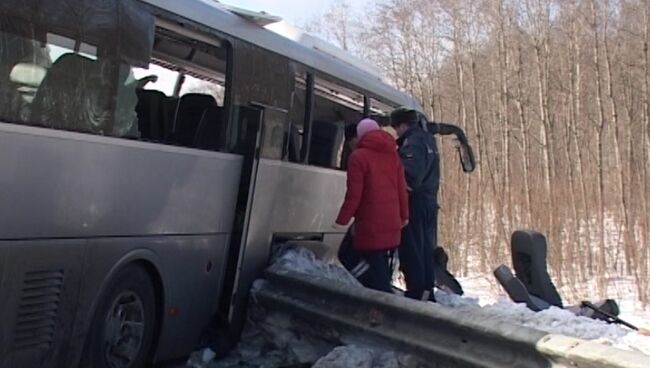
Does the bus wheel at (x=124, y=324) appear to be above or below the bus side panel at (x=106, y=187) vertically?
below

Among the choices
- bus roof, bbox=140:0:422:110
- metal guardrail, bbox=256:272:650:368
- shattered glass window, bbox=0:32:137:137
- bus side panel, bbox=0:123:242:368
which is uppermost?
bus roof, bbox=140:0:422:110

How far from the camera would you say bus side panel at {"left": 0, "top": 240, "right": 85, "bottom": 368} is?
431 cm

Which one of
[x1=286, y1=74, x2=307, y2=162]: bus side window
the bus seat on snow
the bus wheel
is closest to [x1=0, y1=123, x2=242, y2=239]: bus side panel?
the bus wheel

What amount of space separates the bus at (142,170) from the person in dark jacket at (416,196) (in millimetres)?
812

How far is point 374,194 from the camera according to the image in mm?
7148

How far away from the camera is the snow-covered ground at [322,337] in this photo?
5430 mm

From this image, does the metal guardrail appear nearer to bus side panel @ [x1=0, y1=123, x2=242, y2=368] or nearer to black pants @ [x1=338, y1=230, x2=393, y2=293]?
bus side panel @ [x1=0, y1=123, x2=242, y2=368]

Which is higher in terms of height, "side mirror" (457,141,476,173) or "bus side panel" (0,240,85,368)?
"side mirror" (457,141,476,173)

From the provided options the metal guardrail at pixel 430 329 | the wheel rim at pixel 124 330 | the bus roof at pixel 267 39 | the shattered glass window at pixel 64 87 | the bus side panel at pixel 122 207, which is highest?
the bus roof at pixel 267 39

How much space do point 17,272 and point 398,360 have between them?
236 cm

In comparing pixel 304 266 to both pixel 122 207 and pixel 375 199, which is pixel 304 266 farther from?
pixel 122 207

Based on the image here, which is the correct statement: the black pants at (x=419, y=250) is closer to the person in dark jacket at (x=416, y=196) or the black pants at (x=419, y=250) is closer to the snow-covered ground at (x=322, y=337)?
the person in dark jacket at (x=416, y=196)

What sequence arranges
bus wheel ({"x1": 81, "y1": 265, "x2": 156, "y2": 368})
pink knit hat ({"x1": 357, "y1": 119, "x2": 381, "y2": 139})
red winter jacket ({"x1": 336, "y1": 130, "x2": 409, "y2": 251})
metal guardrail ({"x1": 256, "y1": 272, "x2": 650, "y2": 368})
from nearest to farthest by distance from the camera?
metal guardrail ({"x1": 256, "y1": 272, "x2": 650, "y2": 368}) < bus wheel ({"x1": 81, "y1": 265, "x2": 156, "y2": 368}) < red winter jacket ({"x1": 336, "y1": 130, "x2": 409, "y2": 251}) < pink knit hat ({"x1": 357, "y1": 119, "x2": 381, "y2": 139})

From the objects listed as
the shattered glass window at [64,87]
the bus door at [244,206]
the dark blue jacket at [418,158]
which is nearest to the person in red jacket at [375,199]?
the dark blue jacket at [418,158]
